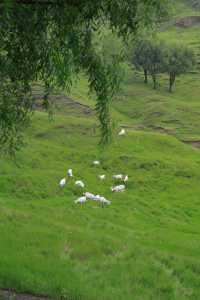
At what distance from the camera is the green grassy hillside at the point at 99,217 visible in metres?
14.9

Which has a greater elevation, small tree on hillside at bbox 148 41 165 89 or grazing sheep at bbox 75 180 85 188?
grazing sheep at bbox 75 180 85 188

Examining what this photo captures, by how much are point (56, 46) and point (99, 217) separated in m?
17.8

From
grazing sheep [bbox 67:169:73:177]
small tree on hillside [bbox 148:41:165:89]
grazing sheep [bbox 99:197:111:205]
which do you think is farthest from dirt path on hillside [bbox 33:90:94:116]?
grazing sheep [bbox 99:197:111:205]

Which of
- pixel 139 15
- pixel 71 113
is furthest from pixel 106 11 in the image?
pixel 71 113

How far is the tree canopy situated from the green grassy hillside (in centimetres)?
116

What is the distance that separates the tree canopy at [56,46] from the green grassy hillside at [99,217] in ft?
3.82

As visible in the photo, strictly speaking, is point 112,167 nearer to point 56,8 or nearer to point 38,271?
point 38,271

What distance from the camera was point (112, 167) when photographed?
41594 mm

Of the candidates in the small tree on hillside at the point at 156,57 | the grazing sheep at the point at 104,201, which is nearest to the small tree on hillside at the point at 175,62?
the small tree on hillside at the point at 156,57

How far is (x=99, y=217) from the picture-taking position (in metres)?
27.9

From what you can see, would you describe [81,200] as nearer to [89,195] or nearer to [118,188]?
[89,195]

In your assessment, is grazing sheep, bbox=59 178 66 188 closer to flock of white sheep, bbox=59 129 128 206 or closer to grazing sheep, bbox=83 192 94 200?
flock of white sheep, bbox=59 129 128 206

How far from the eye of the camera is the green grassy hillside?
49.0 feet

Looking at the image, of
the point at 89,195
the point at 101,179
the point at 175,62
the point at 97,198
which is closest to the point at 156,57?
the point at 175,62
